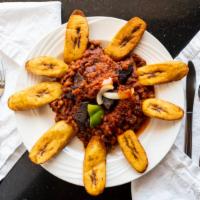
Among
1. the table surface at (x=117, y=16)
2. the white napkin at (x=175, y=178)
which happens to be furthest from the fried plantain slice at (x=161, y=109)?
the table surface at (x=117, y=16)

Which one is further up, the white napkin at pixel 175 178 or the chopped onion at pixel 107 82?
the chopped onion at pixel 107 82

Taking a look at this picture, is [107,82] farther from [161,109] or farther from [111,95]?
[161,109]

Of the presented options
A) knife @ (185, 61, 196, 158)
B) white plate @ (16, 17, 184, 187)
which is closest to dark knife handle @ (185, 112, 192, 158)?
knife @ (185, 61, 196, 158)

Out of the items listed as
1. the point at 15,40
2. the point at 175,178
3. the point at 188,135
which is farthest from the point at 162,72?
the point at 15,40

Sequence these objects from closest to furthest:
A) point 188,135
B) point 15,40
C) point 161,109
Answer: point 161,109, point 188,135, point 15,40

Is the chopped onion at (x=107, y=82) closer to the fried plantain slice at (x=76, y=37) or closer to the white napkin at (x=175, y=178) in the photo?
the fried plantain slice at (x=76, y=37)

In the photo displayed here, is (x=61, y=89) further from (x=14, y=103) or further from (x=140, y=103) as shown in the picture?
(x=140, y=103)

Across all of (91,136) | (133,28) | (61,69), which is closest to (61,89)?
(61,69)
